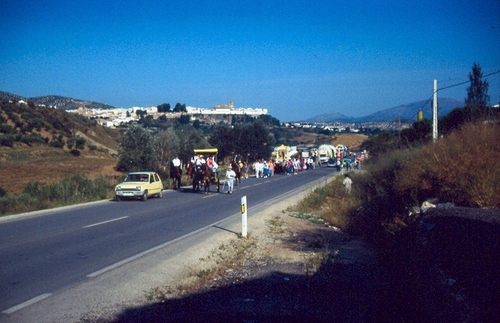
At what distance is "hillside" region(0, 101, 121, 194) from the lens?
42.2 metres

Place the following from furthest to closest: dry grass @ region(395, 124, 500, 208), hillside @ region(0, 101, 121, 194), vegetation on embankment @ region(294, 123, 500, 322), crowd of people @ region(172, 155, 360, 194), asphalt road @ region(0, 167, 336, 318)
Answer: hillside @ region(0, 101, 121, 194) → crowd of people @ region(172, 155, 360, 194) → dry grass @ region(395, 124, 500, 208) → asphalt road @ region(0, 167, 336, 318) → vegetation on embankment @ region(294, 123, 500, 322)

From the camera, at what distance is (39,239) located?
13.7 m

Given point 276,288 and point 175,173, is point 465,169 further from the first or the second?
point 175,173

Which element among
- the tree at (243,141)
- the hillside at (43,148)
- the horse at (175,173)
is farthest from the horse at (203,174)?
the tree at (243,141)

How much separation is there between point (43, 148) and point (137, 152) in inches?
613

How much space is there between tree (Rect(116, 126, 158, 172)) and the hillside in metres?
1.60

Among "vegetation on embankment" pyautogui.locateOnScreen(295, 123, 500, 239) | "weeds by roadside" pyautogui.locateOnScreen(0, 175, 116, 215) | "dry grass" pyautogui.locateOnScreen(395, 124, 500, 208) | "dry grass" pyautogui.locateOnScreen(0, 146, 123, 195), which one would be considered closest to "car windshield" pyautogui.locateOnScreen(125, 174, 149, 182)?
"weeds by roadside" pyautogui.locateOnScreen(0, 175, 116, 215)

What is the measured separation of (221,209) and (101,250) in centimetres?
1046

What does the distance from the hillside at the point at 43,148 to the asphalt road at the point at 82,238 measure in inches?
568

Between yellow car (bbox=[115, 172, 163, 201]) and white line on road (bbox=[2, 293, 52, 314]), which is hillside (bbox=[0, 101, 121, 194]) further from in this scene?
white line on road (bbox=[2, 293, 52, 314])

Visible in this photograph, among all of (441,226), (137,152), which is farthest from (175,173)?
(441,226)

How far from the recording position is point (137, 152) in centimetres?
5047

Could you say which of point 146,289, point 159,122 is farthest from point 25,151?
point 159,122

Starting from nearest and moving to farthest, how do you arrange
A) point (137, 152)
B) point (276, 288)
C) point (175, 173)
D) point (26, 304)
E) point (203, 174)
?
point (26, 304)
point (276, 288)
point (203, 174)
point (175, 173)
point (137, 152)
